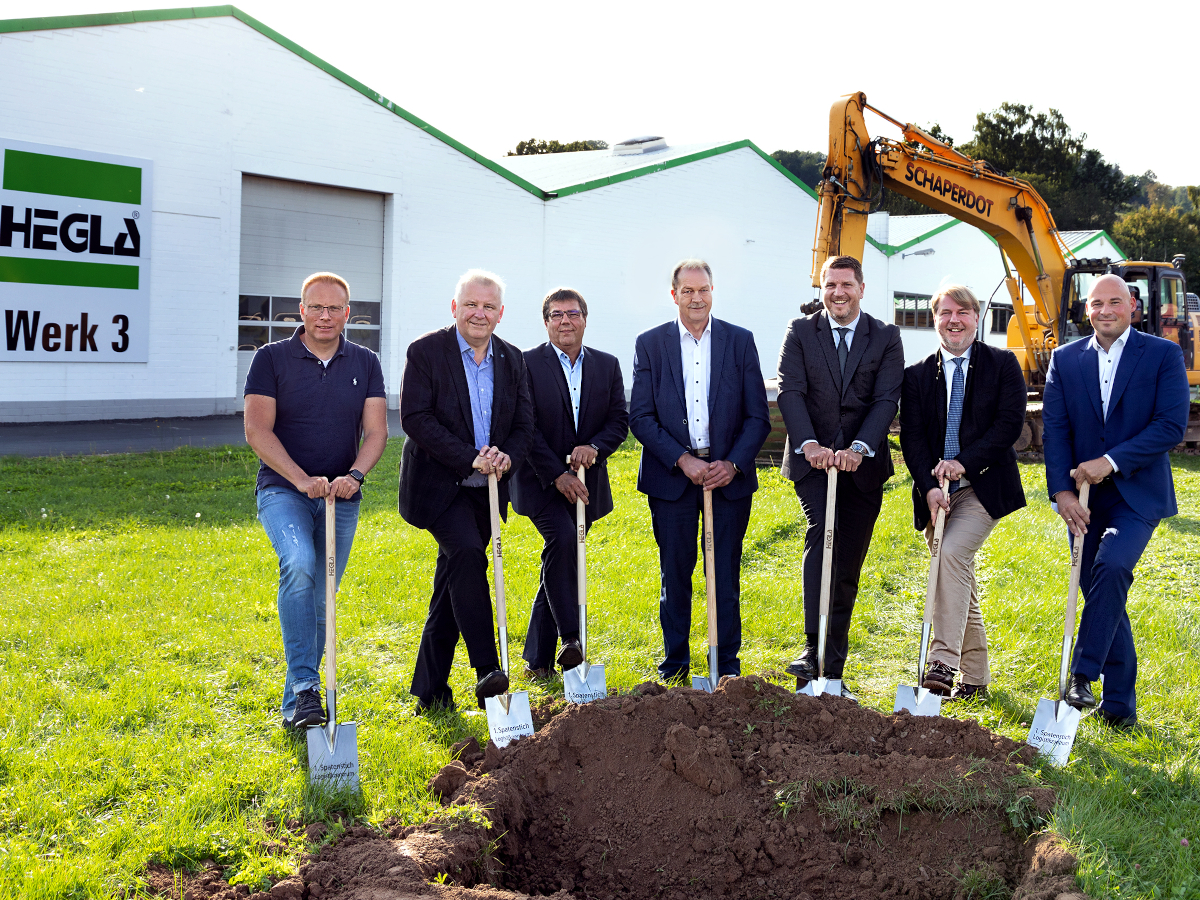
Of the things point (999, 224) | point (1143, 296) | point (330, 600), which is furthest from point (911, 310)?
point (330, 600)

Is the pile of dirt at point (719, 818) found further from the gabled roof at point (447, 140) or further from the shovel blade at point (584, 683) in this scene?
the gabled roof at point (447, 140)

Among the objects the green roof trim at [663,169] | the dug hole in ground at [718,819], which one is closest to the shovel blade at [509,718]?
the dug hole in ground at [718,819]

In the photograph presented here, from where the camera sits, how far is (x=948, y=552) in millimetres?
4910

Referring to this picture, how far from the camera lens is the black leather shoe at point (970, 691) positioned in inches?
202

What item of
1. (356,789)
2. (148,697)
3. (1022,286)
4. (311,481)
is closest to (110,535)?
(148,697)

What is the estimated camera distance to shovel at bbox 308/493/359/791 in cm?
395

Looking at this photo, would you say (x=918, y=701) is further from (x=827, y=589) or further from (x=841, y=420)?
(x=841, y=420)

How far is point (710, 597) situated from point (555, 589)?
2.78ft

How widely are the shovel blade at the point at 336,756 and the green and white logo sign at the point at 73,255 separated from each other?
13.5 meters

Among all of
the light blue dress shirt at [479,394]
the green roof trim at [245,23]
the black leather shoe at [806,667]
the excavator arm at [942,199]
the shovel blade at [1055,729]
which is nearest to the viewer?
the shovel blade at [1055,729]

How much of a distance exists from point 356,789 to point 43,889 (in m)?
1.13

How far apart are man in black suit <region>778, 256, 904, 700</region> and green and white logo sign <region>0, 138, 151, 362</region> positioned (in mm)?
13813

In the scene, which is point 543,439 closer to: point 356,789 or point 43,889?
point 356,789

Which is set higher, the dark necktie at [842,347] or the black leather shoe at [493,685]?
the dark necktie at [842,347]
